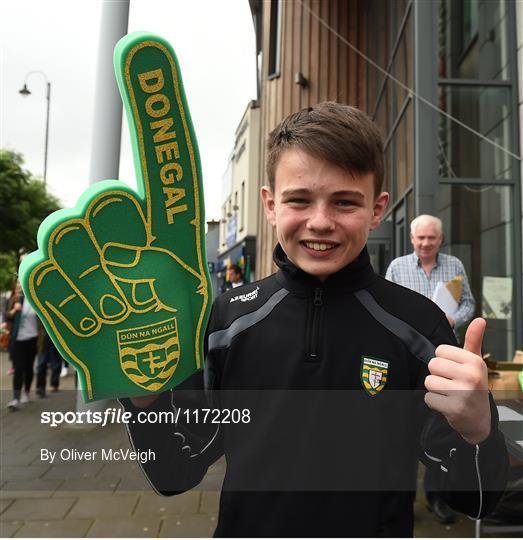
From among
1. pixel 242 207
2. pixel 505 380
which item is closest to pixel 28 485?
pixel 505 380

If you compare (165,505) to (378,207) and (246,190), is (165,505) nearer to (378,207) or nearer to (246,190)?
(378,207)

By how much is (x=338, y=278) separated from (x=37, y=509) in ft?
8.63

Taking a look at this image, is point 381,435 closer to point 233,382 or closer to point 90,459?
point 233,382

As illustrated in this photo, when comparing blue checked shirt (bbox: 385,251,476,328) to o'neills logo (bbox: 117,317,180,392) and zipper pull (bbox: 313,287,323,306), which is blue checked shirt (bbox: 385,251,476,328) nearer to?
zipper pull (bbox: 313,287,323,306)

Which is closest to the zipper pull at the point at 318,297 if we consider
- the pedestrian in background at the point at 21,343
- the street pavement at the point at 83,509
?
the street pavement at the point at 83,509

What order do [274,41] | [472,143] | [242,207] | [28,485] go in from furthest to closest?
[242,207] → [274,41] → [472,143] → [28,485]

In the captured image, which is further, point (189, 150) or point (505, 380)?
point (505, 380)

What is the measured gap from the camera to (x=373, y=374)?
106cm

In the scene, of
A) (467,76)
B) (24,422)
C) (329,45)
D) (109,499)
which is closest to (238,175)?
(329,45)

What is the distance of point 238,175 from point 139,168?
14251mm

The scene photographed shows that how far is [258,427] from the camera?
3.49ft

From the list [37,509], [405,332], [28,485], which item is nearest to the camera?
[405,332]

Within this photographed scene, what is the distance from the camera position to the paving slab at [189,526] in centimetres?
263

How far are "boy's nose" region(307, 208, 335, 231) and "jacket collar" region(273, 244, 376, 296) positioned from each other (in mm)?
146
